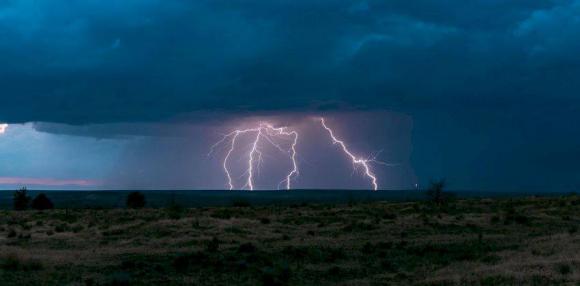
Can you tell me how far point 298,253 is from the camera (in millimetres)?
24438

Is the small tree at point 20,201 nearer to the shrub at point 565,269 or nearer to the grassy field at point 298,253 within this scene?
the grassy field at point 298,253

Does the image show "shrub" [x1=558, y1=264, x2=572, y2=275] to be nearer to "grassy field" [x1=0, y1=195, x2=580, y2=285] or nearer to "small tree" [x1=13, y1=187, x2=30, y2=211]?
"grassy field" [x1=0, y1=195, x2=580, y2=285]

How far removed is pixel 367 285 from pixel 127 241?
51.9 ft

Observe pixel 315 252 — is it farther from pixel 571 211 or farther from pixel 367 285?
pixel 571 211

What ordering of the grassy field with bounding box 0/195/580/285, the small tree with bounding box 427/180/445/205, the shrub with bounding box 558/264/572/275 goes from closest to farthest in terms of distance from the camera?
the shrub with bounding box 558/264/572/275, the grassy field with bounding box 0/195/580/285, the small tree with bounding box 427/180/445/205

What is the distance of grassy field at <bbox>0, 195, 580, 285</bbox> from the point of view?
1873 cm

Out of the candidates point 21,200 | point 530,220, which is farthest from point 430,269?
point 21,200

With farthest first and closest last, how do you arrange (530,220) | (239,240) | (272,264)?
(530,220) < (239,240) < (272,264)

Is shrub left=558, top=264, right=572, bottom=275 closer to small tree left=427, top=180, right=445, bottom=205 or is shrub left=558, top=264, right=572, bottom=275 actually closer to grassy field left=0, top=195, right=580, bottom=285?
grassy field left=0, top=195, right=580, bottom=285

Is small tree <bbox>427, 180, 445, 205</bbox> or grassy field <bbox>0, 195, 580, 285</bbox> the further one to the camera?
small tree <bbox>427, 180, 445, 205</bbox>

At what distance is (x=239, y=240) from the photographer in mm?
30109

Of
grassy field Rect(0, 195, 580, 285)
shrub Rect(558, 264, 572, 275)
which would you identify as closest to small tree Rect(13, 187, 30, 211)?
grassy field Rect(0, 195, 580, 285)

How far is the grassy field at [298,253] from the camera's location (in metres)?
18.7

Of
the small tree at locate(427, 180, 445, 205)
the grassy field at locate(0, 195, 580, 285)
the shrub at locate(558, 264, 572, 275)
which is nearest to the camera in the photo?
the shrub at locate(558, 264, 572, 275)
